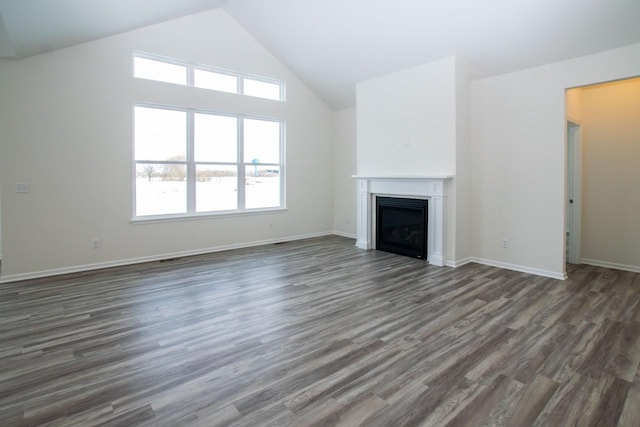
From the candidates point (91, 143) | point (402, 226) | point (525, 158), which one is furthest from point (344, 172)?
point (91, 143)

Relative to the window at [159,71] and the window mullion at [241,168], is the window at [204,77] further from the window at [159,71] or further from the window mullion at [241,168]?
the window mullion at [241,168]

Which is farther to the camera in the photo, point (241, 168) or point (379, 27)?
point (241, 168)

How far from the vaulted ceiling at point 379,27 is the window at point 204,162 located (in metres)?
1.36

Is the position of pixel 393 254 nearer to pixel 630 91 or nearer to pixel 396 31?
pixel 396 31

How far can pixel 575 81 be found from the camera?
4113 mm

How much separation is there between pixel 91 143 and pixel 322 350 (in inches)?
168

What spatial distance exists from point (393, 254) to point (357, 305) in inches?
93.5

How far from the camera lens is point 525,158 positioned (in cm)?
456

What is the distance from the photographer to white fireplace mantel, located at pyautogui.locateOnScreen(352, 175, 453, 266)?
491 centimetres

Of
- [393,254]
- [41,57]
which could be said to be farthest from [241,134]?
[393,254]

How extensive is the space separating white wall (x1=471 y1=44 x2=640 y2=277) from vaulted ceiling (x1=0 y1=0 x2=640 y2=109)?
0.57 ft

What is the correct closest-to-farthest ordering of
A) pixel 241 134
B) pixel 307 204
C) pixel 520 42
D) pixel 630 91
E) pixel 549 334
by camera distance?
pixel 549 334 < pixel 520 42 < pixel 630 91 < pixel 241 134 < pixel 307 204

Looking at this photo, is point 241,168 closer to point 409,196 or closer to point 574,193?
point 409,196

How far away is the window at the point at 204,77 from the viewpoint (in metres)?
5.19
